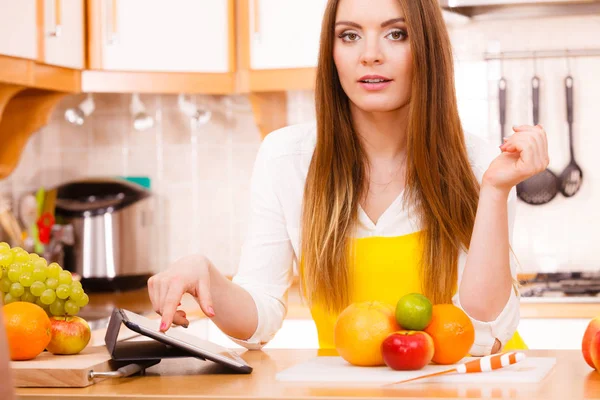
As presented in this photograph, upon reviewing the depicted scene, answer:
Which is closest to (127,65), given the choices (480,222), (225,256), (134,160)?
(134,160)

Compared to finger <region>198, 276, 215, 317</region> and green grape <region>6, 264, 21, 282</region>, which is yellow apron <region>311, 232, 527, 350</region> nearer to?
finger <region>198, 276, 215, 317</region>

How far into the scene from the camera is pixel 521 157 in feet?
3.89

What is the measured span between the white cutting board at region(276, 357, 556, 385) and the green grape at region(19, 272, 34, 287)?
356 mm

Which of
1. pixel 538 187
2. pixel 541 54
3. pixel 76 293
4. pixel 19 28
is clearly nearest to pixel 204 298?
pixel 76 293

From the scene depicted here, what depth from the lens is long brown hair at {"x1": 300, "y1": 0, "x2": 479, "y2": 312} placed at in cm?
146

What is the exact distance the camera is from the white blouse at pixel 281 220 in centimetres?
149

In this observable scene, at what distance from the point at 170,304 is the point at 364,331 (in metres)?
0.24

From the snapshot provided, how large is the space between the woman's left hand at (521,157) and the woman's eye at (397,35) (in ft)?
1.03

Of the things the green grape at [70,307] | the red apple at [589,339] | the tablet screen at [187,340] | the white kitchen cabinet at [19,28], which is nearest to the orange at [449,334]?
the red apple at [589,339]

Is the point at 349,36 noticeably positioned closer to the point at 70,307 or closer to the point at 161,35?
the point at 70,307

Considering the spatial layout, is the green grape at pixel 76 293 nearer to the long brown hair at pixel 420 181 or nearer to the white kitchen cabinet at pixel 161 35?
the long brown hair at pixel 420 181

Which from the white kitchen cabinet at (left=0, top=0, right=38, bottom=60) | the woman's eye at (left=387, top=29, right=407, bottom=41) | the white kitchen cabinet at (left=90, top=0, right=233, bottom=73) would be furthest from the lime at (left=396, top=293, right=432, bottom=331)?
the white kitchen cabinet at (left=90, top=0, right=233, bottom=73)

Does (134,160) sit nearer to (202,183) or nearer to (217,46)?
(202,183)

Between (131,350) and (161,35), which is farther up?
(161,35)
